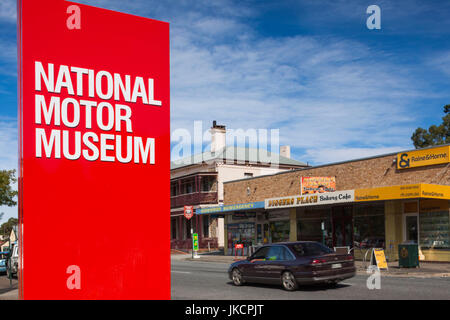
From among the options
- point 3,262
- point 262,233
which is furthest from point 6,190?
point 262,233

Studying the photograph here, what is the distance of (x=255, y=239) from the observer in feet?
119

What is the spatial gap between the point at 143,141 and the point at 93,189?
2.86ft

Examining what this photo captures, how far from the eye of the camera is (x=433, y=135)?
56250mm

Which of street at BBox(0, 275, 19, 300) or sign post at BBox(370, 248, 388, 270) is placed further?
sign post at BBox(370, 248, 388, 270)

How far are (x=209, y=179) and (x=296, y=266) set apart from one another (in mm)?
33117

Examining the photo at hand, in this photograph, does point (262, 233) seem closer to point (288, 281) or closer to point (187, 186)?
point (187, 186)

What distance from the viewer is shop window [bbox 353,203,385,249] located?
26625 millimetres

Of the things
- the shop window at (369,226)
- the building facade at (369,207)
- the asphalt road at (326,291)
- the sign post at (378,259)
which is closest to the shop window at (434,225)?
the building facade at (369,207)

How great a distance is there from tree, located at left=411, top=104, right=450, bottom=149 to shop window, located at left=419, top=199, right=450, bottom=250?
3283 centimetres

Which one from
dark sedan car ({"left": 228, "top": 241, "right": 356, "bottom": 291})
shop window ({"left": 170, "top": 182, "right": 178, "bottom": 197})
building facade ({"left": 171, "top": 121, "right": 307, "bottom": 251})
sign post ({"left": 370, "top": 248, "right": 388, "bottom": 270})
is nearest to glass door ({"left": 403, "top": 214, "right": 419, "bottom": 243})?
sign post ({"left": 370, "top": 248, "right": 388, "bottom": 270})

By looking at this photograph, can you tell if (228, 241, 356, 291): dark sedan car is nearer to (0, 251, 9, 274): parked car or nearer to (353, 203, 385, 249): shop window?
(353, 203, 385, 249): shop window

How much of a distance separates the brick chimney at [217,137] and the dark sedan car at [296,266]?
3507 cm

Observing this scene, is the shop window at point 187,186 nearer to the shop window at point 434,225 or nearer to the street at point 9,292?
the shop window at point 434,225
